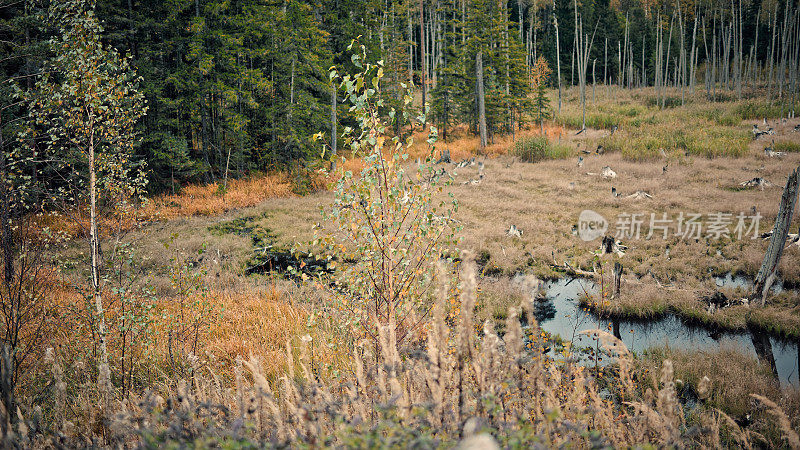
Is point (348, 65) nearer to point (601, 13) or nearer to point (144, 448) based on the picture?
point (144, 448)

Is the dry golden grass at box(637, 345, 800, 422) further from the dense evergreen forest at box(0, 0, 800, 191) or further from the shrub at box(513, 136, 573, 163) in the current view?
the shrub at box(513, 136, 573, 163)

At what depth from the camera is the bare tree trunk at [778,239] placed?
6109mm

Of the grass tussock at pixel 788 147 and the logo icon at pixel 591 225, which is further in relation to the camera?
the grass tussock at pixel 788 147

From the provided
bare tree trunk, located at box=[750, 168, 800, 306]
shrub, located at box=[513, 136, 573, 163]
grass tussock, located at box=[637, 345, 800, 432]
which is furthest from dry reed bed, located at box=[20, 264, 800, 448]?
shrub, located at box=[513, 136, 573, 163]

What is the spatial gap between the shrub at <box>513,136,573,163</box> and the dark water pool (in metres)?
15.1

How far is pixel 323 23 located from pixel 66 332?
1893cm

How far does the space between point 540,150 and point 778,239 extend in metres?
16.3

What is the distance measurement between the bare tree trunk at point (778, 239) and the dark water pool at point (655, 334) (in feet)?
3.52

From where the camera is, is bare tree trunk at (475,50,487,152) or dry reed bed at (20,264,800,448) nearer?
dry reed bed at (20,264,800,448)

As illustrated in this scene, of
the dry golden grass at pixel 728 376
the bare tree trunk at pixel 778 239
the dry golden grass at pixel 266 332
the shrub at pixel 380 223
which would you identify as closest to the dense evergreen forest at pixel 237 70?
the dry golden grass at pixel 266 332

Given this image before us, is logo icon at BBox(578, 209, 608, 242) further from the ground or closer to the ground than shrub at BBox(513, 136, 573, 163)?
closer to the ground

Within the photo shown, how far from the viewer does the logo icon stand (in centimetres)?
1157

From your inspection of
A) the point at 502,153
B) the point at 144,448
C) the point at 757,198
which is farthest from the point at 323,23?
the point at 144,448

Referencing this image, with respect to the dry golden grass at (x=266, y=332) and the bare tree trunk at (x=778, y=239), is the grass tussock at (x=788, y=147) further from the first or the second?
the dry golden grass at (x=266, y=332)
